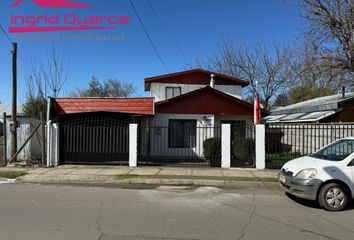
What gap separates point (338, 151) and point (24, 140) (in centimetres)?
1364

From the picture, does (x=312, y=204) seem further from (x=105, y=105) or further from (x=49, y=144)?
(x=105, y=105)

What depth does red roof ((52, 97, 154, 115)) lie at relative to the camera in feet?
61.1

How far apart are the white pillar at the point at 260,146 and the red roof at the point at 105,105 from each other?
22.8ft

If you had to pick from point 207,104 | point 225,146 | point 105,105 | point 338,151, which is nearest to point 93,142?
point 105,105

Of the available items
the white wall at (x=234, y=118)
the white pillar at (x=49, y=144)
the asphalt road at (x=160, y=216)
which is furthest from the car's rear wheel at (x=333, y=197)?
the white wall at (x=234, y=118)

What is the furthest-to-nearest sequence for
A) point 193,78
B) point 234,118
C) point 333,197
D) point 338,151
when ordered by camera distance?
point 193,78 < point 234,118 < point 338,151 < point 333,197

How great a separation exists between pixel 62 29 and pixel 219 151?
945 cm

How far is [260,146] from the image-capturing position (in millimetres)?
13539

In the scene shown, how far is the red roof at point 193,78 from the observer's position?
22984mm

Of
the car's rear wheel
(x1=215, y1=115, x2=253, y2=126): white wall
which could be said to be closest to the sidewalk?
the car's rear wheel

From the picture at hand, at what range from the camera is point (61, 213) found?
6531mm

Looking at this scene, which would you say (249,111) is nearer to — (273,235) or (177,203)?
(177,203)

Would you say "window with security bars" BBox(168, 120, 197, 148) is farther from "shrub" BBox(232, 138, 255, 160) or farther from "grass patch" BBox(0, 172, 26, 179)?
"grass patch" BBox(0, 172, 26, 179)

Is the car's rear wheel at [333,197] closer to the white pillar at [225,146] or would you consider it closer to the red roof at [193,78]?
the white pillar at [225,146]
